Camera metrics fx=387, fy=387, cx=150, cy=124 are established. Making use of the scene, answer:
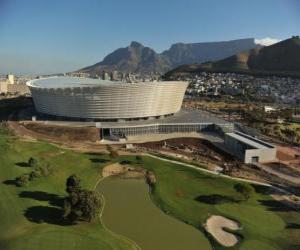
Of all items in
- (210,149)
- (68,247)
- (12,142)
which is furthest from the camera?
(210,149)

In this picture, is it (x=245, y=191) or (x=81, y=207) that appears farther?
(x=245, y=191)

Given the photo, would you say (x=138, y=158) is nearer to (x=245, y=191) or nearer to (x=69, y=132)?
(x=245, y=191)

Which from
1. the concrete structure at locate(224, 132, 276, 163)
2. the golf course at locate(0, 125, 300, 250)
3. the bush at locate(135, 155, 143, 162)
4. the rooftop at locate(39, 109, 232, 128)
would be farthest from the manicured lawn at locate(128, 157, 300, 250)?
the rooftop at locate(39, 109, 232, 128)

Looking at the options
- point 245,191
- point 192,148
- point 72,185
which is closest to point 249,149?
point 192,148

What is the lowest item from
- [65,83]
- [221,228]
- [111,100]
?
[221,228]

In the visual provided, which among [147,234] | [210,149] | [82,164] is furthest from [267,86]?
[147,234]

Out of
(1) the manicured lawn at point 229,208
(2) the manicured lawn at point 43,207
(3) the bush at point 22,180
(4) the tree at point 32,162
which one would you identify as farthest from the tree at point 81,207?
(4) the tree at point 32,162

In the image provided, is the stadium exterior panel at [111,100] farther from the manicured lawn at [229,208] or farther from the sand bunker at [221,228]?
the sand bunker at [221,228]

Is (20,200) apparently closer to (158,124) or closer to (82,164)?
(82,164)
